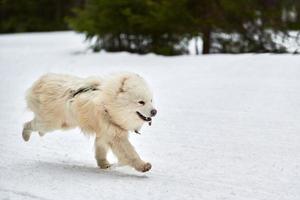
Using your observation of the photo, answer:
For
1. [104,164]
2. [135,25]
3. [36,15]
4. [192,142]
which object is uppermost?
[135,25]

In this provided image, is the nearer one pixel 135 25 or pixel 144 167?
pixel 144 167

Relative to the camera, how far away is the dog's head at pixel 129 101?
21.3 ft

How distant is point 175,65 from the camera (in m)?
15.4

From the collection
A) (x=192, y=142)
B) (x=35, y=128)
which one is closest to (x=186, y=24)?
(x=192, y=142)

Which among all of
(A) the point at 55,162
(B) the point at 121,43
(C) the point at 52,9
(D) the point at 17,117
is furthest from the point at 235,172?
(C) the point at 52,9

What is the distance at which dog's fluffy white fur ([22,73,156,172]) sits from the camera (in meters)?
6.53

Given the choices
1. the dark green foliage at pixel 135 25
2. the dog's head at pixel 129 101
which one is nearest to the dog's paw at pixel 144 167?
the dog's head at pixel 129 101

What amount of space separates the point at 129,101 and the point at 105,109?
314 millimetres

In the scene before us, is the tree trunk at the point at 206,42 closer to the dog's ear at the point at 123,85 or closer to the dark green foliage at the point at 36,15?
the dog's ear at the point at 123,85

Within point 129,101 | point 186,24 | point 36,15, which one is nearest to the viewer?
point 129,101

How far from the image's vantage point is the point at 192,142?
866cm

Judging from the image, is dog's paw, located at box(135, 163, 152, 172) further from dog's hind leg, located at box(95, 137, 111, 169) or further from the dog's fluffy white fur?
dog's hind leg, located at box(95, 137, 111, 169)

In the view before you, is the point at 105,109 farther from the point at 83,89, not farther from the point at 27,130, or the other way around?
the point at 27,130

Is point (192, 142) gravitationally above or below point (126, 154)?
below
